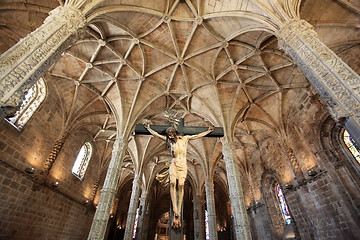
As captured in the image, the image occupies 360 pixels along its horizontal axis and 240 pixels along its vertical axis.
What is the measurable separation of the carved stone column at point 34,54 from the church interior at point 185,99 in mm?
32

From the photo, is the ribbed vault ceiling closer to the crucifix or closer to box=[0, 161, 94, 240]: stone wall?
box=[0, 161, 94, 240]: stone wall

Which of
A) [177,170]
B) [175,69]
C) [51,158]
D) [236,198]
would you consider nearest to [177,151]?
[177,170]

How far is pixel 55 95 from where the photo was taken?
39.2 feet

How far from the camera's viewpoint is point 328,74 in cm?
452

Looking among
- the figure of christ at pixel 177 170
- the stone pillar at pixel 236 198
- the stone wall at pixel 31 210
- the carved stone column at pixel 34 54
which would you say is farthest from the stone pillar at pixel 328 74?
the stone wall at pixel 31 210

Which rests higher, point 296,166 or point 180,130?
point 296,166

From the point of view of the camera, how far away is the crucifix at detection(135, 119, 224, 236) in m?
3.57

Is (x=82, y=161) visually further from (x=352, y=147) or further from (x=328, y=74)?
(x=352, y=147)

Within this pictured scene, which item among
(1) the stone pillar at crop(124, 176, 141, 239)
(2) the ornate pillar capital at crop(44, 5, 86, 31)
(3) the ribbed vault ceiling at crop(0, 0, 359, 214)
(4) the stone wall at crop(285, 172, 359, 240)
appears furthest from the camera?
(1) the stone pillar at crop(124, 176, 141, 239)

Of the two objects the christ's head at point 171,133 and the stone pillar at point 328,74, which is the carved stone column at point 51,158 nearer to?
the christ's head at point 171,133

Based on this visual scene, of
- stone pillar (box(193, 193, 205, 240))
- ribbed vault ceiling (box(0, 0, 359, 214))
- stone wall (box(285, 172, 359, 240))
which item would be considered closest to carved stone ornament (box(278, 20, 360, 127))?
ribbed vault ceiling (box(0, 0, 359, 214))

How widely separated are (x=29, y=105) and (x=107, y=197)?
23.4 feet

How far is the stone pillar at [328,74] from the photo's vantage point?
3900mm

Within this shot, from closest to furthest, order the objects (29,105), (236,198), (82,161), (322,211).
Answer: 1. (236,198)
2. (322,211)
3. (29,105)
4. (82,161)
